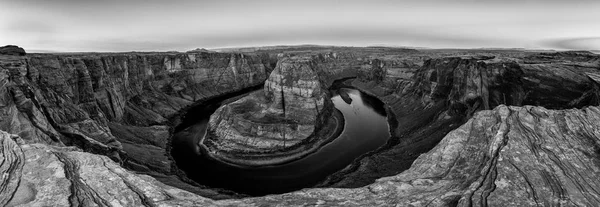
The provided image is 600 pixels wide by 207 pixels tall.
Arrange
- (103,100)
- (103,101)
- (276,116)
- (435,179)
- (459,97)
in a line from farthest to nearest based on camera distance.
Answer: (103,100), (103,101), (459,97), (276,116), (435,179)

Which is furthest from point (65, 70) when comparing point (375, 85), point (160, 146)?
point (375, 85)

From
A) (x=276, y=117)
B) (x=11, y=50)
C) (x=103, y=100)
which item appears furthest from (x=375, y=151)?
(x=11, y=50)

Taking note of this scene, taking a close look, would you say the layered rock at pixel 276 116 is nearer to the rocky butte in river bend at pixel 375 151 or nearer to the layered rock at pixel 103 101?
the rocky butte in river bend at pixel 375 151

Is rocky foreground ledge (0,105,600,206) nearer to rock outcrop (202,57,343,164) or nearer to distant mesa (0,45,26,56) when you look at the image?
rock outcrop (202,57,343,164)

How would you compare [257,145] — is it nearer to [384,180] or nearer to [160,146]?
[160,146]

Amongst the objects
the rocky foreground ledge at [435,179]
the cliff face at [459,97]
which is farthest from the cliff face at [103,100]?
the cliff face at [459,97]

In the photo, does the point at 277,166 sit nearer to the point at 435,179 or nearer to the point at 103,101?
the point at 435,179
